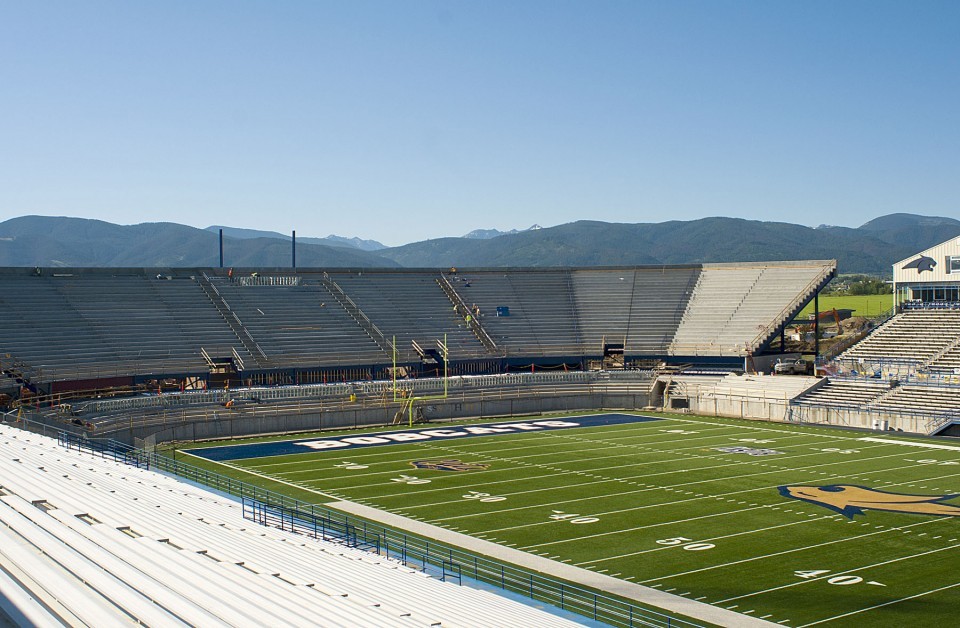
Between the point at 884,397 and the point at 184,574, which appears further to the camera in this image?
the point at 884,397

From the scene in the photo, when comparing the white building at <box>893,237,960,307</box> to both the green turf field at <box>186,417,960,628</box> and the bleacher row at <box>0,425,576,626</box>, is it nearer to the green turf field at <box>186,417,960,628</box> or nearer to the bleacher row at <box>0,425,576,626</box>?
the green turf field at <box>186,417,960,628</box>

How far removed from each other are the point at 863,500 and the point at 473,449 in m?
13.3

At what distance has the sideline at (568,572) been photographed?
15.7 m

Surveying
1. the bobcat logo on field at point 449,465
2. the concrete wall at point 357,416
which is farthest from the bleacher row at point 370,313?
the bobcat logo on field at point 449,465

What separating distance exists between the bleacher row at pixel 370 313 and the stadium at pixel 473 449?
17 centimetres

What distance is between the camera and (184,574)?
11945mm

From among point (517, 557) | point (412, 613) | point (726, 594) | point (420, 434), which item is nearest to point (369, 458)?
point (420, 434)

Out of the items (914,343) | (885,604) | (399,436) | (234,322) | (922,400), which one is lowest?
(885,604)

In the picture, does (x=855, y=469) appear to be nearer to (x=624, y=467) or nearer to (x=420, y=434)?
(x=624, y=467)

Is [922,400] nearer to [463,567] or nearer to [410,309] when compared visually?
[410,309]

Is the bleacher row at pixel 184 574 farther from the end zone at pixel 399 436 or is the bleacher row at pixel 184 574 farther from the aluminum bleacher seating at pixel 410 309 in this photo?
the aluminum bleacher seating at pixel 410 309

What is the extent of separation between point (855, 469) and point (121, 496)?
2042 cm

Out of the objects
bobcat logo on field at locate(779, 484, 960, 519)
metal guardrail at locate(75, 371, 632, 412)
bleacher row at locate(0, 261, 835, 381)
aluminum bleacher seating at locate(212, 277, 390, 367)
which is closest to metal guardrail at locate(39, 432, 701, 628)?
bobcat logo on field at locate(779, 484, 960, 519)

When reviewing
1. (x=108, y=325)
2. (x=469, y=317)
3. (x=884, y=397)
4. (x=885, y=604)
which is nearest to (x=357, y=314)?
(x=469, y=317)
